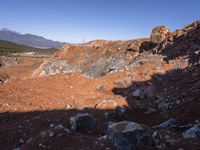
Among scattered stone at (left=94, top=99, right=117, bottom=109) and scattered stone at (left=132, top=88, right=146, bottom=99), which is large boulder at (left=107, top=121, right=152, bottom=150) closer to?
scattered stone at (left=94, top=99, right=117, bottom=109)

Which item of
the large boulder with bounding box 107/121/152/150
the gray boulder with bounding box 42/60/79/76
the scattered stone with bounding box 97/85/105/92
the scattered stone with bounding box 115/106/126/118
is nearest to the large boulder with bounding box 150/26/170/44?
the gray boulder with bounding box 42/60/79/76

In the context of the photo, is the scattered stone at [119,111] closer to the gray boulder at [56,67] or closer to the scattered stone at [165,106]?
the scattered stone at [165,106]

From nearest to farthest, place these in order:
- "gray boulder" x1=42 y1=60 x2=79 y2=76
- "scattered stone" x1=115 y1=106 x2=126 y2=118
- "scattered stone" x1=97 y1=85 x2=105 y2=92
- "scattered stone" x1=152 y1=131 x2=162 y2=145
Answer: "scattered stone" x1=152 y1=131 x2=162 y2=145 → "scattered stone" x1=115 y1=106 x2=126 y2=118 → "scattered stone" x1=97 y1=85 x2=105 y2=92 → "gray boulder" x1=42 y1=60 x2=79 y2=76

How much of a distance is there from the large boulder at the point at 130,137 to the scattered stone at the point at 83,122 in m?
5.80

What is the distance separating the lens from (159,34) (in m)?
39.1

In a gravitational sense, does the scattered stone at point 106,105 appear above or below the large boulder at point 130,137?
below

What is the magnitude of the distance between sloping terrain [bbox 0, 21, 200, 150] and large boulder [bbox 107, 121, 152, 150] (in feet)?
0.09

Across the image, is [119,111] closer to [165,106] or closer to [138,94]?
[165,106]

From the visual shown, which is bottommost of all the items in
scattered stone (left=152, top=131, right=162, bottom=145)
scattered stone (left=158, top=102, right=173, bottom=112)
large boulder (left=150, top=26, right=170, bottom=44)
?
scattered stone (left=158, top=102, right=173, bottom=112)

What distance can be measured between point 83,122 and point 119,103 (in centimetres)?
711

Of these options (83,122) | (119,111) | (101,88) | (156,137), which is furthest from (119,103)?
(156,137)

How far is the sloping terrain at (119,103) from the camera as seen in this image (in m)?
12.3

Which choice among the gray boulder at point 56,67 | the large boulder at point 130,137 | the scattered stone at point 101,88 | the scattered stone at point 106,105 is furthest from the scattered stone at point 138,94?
the gray boulder at point 56,67

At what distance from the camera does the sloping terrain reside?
12.3 metres
